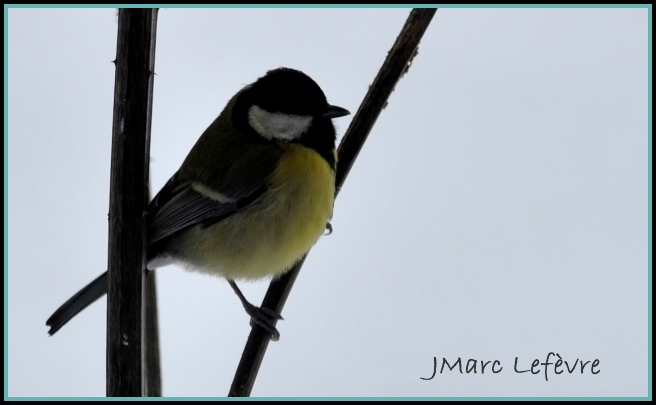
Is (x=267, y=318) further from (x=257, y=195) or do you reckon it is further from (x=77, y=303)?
(x=77, y=303)

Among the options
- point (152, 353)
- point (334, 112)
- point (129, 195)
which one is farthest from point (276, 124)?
point (152, 353)

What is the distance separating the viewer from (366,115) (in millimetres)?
1885

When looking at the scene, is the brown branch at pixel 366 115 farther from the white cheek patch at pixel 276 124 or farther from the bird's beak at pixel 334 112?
the white cheek patch at pixel 276 124

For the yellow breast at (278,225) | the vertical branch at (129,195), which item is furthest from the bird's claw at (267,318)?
the vertical branch at (129,195)

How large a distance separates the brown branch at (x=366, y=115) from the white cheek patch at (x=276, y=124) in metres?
0.26

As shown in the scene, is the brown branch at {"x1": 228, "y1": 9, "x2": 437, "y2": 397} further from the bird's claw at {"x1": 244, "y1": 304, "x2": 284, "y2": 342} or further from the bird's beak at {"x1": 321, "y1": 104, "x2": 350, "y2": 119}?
the bird's beak at {"x1": 321, "y1": 104, "x2": 350, "y2": 119}

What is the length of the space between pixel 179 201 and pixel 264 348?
62cm

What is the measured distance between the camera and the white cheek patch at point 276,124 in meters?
2.21

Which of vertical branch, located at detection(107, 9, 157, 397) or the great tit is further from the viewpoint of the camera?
the great tit

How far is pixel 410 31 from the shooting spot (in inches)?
72.2

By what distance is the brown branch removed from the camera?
1727mm

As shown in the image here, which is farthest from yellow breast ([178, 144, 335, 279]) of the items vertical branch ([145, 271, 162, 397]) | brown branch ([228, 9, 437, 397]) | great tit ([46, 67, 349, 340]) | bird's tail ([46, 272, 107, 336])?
vertical branch ([145, 271, 162, 397])

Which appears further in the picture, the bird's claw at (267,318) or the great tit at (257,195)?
the great tit at (257,195)

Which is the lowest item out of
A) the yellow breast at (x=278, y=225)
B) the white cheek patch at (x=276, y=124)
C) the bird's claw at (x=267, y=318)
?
the bird's claw at (x=267, y=318)
